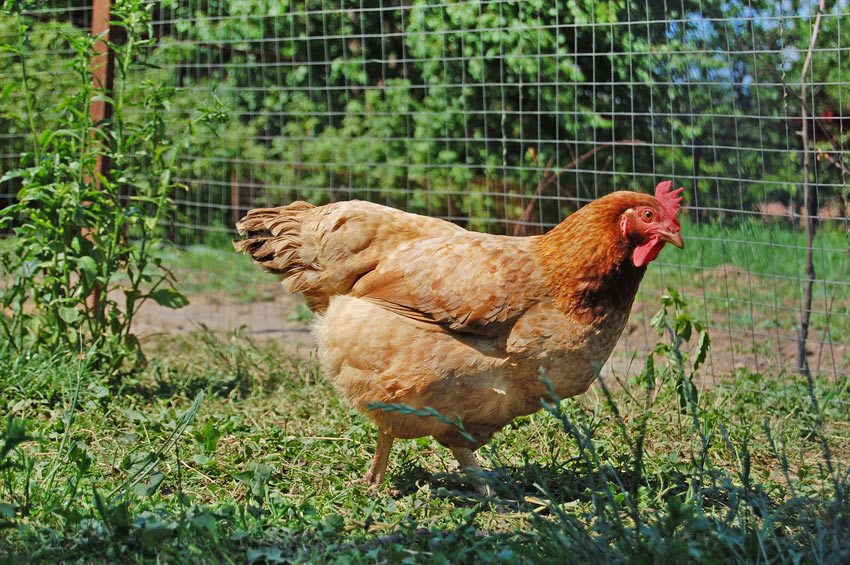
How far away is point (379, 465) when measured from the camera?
3348 millimetres

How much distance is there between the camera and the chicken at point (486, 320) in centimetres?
303

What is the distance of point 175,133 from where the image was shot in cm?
726

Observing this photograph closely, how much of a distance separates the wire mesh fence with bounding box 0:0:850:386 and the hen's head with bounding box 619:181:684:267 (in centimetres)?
151

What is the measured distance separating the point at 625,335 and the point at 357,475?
2.64 meters

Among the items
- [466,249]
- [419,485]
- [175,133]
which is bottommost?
[419,485]

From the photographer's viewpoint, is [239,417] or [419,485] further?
[239,417]

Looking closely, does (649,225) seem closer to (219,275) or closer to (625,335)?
(625,335)

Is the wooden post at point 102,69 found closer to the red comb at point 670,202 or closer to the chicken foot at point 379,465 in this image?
the chicken foot at point 379,465

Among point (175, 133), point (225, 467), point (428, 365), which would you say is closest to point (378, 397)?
point (428, 365)

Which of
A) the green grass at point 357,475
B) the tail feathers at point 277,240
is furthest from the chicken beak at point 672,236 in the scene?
the tail feathers at point 277,240

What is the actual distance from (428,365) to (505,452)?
917 mm

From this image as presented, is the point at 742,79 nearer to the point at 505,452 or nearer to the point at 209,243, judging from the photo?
the point at 505,452

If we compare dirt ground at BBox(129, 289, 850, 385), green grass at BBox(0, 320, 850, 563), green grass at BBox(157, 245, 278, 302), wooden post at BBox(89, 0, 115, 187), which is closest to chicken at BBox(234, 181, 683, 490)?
green grass at BBox(0, 320, 850, 563)

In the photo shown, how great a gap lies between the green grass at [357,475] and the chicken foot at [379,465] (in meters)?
0.08
